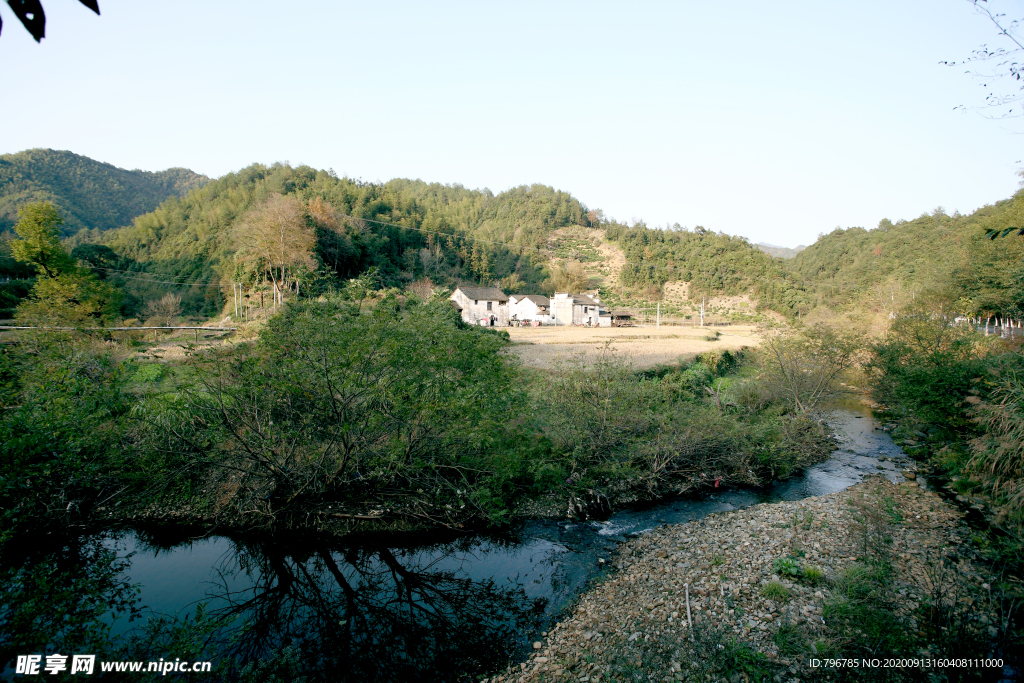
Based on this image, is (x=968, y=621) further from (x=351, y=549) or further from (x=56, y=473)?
(x=56, y=473)

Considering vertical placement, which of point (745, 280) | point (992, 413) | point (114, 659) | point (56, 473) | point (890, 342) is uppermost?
point (745, 280)

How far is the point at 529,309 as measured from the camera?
216 feet

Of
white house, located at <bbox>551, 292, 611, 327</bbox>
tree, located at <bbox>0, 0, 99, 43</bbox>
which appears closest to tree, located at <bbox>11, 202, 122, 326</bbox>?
tree, located at <bbox>0, 0, 99, 43</bbox>

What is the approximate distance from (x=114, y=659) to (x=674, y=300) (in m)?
87.4

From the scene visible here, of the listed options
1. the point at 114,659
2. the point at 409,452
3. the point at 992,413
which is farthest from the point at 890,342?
the point at 114,659

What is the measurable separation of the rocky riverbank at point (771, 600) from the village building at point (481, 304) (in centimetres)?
4961

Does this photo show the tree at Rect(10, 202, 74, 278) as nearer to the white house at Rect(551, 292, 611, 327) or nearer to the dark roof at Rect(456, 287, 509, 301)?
the dark roof at Rect(456, 287, 509, 301)

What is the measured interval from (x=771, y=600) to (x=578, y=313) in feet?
191

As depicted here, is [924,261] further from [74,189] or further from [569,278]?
[74,189]

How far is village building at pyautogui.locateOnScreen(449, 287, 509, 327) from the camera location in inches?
2369

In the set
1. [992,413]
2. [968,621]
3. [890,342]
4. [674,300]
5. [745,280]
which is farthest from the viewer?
[674,300]

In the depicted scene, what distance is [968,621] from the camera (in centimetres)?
591

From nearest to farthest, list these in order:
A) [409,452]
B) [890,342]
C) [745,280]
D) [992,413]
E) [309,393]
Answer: [309,393], [409,452], [992,413], [890,342], [745,280]

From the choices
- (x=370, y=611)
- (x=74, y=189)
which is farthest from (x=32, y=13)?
(x=74, y=189)
